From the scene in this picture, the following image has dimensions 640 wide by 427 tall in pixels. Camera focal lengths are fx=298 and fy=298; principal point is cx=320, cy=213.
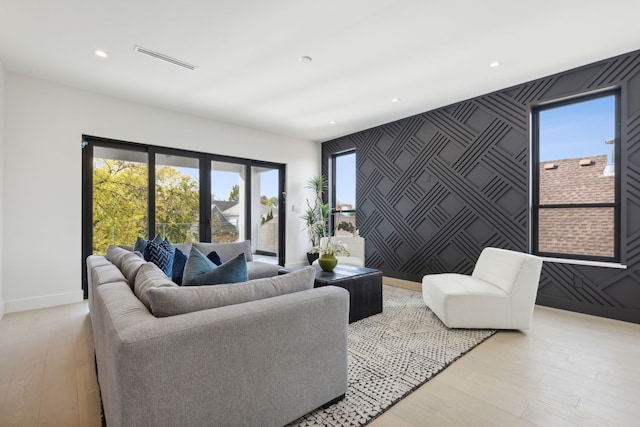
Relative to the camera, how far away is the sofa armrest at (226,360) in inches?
41.4

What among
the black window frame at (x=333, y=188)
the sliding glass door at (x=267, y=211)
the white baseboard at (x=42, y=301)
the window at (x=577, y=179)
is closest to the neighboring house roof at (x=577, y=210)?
the window at (x=577, y=179)

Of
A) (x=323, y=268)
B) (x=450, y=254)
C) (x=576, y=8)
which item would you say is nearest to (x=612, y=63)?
(x=576, y=8)

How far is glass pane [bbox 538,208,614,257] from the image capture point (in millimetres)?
3334

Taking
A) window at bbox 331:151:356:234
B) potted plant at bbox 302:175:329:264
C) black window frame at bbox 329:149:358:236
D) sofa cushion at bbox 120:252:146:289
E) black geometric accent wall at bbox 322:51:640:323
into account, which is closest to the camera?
sofa cushion at bbox 120:252:146:289

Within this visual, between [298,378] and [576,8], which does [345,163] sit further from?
[298,378]

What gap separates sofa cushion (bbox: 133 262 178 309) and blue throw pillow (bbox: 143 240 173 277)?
93 centimetres


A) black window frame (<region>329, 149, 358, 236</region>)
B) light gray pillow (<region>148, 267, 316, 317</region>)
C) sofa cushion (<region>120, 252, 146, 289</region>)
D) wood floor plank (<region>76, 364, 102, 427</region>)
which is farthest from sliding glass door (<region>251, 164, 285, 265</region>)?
light gray pillow (<region>148, 267, 316, 317</region>)

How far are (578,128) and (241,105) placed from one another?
4.37 metres

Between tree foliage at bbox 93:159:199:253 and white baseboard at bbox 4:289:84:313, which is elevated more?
tree foliage at bbox 93:159:199:253

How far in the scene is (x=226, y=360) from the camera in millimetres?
1244

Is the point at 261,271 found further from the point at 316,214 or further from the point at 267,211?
the point at 316,214

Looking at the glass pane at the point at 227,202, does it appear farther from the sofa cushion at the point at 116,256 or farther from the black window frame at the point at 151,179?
the sofa cushion at the point at 116,256

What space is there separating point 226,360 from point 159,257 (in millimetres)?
1705

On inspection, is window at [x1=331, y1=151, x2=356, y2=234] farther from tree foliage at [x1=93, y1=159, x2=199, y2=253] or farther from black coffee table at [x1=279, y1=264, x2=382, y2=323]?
tree foliage at [x1=93, y1=159, x2=199, y2=253]
